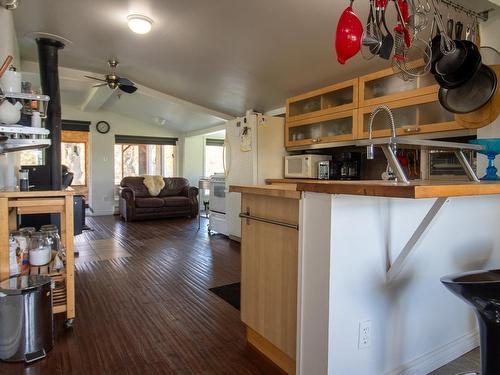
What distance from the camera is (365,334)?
5.13ft

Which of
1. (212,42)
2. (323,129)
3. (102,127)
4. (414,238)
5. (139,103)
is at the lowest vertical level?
(414,238)

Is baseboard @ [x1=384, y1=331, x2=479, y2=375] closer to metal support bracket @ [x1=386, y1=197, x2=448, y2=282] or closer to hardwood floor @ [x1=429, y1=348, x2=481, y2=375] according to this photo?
hardwood floor @ [x1=429, y1=348, x2=481, y2=375]

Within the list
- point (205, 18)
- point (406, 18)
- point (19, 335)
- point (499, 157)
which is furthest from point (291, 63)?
point (19, 335)

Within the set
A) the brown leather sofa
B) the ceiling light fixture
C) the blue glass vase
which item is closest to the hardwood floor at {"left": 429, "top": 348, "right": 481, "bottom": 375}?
the blue glass vase

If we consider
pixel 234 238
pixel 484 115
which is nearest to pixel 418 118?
pixel 484 115

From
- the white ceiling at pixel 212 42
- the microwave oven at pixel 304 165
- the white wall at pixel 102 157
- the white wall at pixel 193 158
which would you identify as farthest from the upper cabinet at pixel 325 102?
the white wall at pixel 102 157

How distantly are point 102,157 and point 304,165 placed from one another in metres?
5.58

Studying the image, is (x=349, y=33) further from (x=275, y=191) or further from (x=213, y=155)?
(x=213, y=155)

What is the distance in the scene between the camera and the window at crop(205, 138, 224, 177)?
30.3ft

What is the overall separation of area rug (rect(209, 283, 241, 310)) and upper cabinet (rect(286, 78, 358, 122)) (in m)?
2.15

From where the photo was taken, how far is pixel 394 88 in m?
3.10

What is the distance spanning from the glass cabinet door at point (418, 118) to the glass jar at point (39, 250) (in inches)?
117

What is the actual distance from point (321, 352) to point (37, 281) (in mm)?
1698

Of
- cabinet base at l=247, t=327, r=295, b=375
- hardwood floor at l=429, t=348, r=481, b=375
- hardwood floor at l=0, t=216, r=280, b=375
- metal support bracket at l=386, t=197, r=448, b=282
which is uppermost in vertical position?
metal support bracket at l=386, t=197, r=448, b=282
